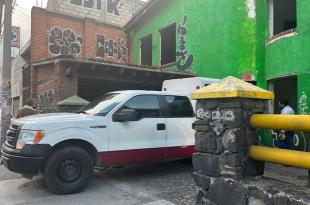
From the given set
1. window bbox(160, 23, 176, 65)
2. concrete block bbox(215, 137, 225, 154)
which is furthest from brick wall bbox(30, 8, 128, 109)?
concrete block bbox(215, 137, 225, 154)

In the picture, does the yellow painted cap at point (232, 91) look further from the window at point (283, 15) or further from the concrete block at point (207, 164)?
the window at point (283, 15)

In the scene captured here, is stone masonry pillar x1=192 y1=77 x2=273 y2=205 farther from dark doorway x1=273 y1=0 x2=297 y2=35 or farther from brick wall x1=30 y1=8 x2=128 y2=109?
dark doorway x1=273 y1=0 x2=297 y2=35

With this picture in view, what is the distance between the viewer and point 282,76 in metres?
10.8

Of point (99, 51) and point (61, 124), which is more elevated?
point (99, 51)

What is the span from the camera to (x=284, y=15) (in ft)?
45.3

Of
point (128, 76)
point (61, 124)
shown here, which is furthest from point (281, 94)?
point (61, 124)

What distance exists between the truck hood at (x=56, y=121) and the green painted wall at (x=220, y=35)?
23.9 ft

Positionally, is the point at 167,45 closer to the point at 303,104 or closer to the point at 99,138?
the point at 303,104

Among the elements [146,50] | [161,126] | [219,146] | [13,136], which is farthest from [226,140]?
[146,50]

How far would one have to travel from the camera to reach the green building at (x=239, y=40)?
10.3 meters

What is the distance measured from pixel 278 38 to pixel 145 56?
941cm

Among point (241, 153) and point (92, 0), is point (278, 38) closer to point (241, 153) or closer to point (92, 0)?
point (241, 153)

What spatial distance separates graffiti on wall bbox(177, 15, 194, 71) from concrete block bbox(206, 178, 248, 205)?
37.3ft

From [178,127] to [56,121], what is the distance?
281 centimetres
